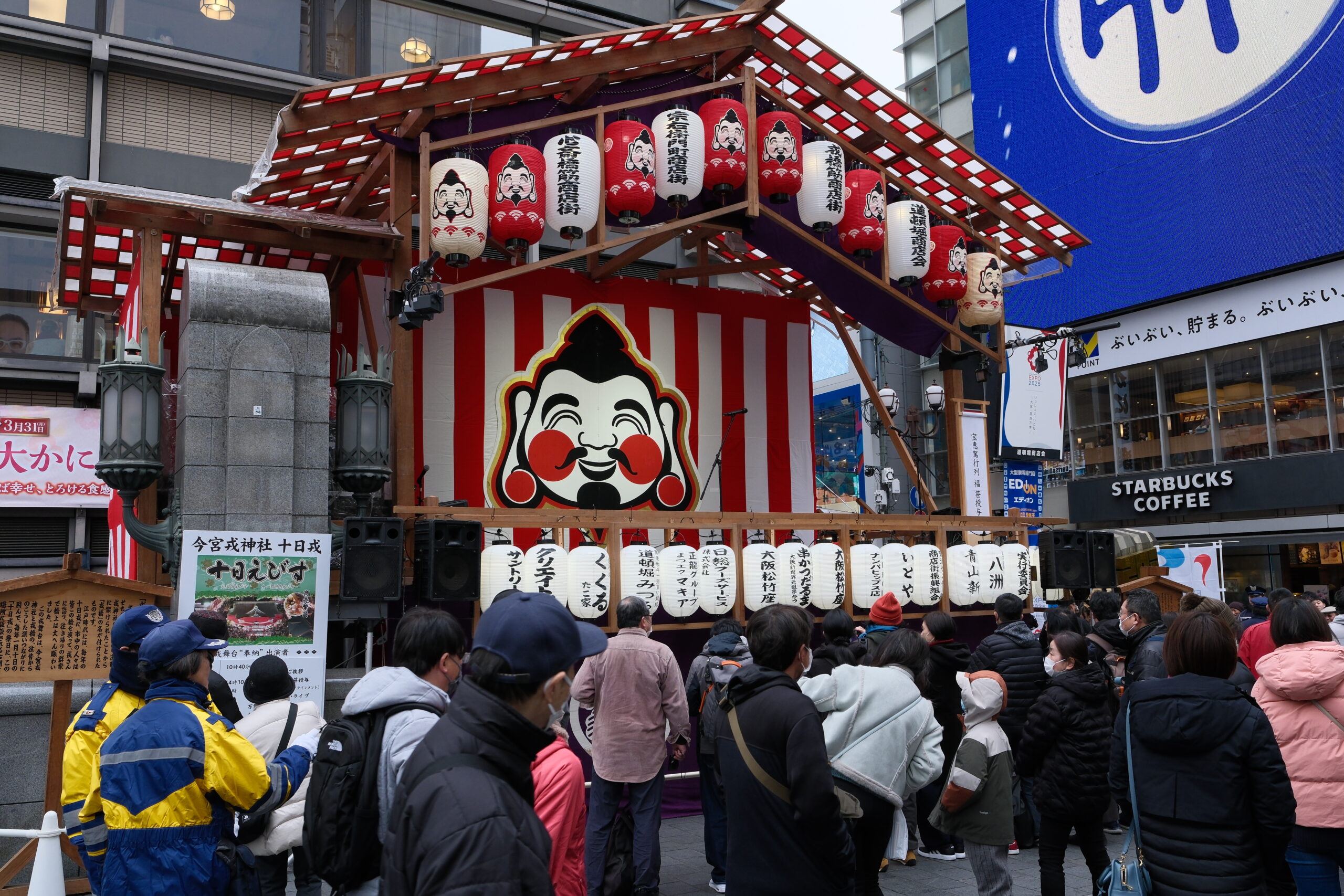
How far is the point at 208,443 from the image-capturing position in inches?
306

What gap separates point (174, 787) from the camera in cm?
359

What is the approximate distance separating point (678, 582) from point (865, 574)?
7.43ft

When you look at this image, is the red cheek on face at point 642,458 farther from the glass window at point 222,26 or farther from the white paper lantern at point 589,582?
the glass window at point 222,26

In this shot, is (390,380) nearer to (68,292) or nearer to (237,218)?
(237,218)

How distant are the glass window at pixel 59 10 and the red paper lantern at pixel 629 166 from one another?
30.0 feet

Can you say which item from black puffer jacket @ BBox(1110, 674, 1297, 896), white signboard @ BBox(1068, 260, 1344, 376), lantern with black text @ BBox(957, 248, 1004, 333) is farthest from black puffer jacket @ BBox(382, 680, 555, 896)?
white signboard @ BBox(1068, 260, 1344, 376)

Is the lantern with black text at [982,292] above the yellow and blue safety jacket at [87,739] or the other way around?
above

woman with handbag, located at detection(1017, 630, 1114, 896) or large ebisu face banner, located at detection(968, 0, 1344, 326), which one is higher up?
large ebisu face banner, located at detection(968, 0, 1344, 326)

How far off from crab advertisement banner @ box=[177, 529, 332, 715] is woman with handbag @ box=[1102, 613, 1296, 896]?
17.9ft

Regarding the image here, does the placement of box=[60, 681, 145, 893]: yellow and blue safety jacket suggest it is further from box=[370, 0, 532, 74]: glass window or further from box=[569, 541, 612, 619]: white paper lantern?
box=[370, 0, 532, 74]: glass window

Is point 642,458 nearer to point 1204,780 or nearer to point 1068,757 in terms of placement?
point 1068,757

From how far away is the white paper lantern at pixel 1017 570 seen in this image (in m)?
11.6

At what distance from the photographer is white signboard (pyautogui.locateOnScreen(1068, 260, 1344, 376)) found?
67.3 ft

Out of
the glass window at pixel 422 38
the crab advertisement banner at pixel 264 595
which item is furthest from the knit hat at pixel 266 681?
the glass window at pixel 422 38
